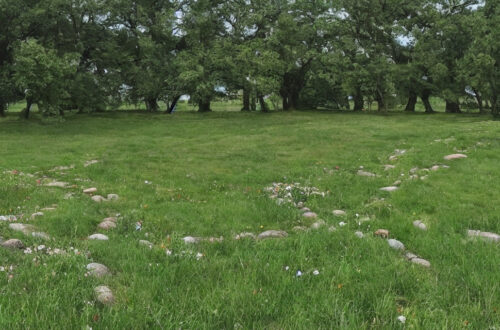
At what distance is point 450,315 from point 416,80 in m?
51.1

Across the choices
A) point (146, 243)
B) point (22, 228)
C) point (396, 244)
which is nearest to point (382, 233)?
point (396, 244)

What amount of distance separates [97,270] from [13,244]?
186cm

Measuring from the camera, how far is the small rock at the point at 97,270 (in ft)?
15.4

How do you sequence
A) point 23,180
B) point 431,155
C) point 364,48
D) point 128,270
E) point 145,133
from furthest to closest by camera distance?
point 364,48
point 145,133
point 431,155
point 23,180
point 128,270

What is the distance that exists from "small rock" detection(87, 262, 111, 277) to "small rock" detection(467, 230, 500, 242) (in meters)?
6.00

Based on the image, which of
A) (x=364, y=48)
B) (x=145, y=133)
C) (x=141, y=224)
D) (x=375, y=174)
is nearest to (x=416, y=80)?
(x=364, y=48)

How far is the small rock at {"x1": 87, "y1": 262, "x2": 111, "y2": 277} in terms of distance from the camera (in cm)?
470

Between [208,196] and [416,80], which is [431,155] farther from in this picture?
[416,80]

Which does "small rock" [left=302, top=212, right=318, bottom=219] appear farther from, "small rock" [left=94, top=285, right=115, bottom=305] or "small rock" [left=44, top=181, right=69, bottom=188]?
"small rock" [left=44, top=181, right=69, bottom=188]

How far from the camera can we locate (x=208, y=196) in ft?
34.6

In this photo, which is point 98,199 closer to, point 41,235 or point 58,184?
point 58,184

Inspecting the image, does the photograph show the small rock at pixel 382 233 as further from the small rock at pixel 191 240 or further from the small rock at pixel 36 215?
the small rock at pixel 36 215

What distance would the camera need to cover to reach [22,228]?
6.59 meters

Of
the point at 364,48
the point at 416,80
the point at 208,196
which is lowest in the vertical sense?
the point at 208,196
